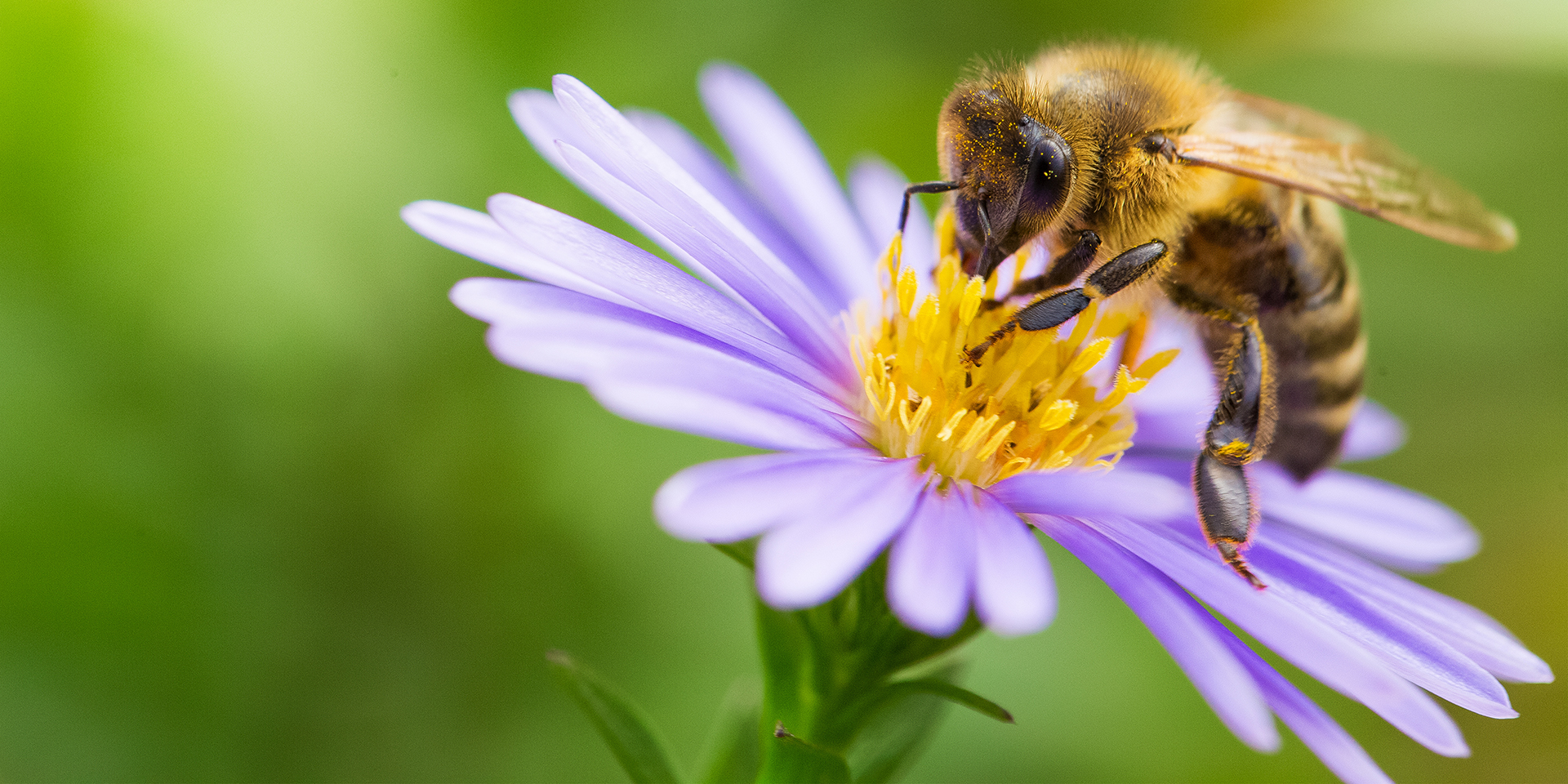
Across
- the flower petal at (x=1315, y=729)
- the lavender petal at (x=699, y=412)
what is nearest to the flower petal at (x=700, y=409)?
the lavender petal at (x=699, y=412)

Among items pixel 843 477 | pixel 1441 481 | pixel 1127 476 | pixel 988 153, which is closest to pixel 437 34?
pixel 988 153

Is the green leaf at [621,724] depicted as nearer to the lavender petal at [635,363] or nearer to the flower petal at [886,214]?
the lavender petal at [635,363]

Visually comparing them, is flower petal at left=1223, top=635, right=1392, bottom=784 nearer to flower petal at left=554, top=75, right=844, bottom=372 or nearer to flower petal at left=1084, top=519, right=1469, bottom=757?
flower petal at left=1084, top=519, right=1469, bottom=757

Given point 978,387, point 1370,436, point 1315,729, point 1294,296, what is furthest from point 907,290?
point 1370,436

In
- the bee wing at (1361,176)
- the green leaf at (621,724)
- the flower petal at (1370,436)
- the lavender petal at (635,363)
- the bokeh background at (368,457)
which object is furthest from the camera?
the flower petal at (1370,436)

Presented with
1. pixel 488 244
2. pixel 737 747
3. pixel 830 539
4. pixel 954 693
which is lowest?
pixel 737 747

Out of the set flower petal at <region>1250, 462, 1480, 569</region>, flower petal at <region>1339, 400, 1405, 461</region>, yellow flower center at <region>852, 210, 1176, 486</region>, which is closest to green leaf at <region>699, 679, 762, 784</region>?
yellow flower center at <region>852, 210, 1176, 486</region>

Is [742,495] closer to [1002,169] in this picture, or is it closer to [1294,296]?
[1002,169]
